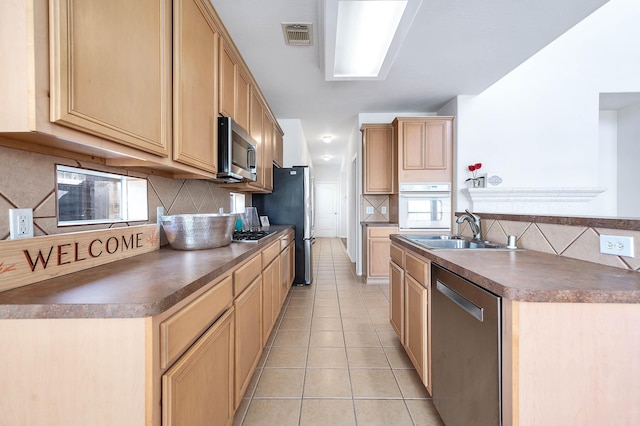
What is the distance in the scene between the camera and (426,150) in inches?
149

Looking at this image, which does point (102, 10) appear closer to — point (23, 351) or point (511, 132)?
point (23, 351)

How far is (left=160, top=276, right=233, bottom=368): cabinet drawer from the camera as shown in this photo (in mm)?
748

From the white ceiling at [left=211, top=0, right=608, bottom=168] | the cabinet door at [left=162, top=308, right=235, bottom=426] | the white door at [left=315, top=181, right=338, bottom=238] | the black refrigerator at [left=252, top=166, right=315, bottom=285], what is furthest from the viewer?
the white door at [left=315, top=181, right=338, bottom=238]

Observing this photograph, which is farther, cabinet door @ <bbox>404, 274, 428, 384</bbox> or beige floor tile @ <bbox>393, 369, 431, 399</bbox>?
beige floor tile @ <bbox>393, 369, 431, 399</bbox>

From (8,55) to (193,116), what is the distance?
30.7 inches

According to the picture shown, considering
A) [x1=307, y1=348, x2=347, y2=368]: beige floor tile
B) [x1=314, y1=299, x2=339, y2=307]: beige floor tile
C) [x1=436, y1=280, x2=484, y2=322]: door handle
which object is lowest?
[x1=307, y1=348, x2=347, y2=368]: beige floor tile

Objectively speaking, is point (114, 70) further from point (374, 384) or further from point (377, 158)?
point (377, 158)

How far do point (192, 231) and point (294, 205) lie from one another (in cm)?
230

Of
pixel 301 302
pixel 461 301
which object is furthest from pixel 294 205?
pixel 461 301

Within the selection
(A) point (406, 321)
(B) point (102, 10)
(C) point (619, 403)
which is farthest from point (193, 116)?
(C) point (619, 403)

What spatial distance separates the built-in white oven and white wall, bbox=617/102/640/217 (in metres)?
2.83

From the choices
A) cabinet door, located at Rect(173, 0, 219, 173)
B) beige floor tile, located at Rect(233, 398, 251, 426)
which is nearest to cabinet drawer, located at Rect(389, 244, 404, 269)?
beige floor tile, located at Rect(233, 398, 251, 426)

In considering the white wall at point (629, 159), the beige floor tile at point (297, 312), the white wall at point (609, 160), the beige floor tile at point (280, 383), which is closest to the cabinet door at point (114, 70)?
the beige floor tile at point (280, 383)

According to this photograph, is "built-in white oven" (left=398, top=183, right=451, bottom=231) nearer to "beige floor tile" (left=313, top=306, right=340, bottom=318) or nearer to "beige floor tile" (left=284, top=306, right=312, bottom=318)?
"beige floor tile" (left=313, top=306, right=340, bottom=318)
